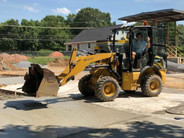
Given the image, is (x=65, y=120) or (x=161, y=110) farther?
(x=161, y=110)

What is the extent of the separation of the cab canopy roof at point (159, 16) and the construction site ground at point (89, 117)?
12.9m

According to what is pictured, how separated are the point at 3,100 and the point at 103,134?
549cm

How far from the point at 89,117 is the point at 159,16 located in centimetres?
1833

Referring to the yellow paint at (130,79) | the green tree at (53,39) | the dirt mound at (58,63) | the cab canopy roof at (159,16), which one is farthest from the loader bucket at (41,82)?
the green tree at (53,39)

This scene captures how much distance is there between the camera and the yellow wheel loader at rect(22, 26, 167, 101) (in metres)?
8.77

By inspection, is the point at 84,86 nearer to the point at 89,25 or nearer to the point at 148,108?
the point at 148,108

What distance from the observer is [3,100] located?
9.48 metres

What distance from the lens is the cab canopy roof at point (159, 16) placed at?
21047 mm

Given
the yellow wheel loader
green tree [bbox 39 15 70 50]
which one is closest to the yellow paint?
the yellow wheel loader

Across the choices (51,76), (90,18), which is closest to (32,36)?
(90,18)

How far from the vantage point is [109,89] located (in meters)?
9.27

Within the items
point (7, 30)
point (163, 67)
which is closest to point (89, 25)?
point (7, 30)

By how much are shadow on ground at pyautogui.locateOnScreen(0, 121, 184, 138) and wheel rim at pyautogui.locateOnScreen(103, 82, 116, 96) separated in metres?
3.10

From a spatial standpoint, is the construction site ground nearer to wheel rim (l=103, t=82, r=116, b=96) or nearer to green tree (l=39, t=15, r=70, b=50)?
wheel rim (l=103, t=82, r=116, b=96)
